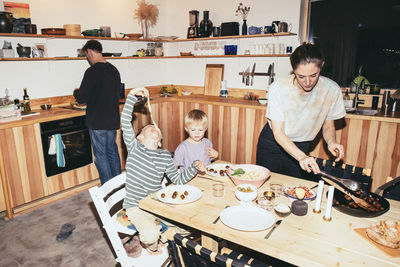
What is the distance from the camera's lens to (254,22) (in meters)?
4.37

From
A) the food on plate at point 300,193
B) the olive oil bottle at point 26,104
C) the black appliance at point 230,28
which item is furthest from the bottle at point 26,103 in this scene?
the food on plate at point 300,193

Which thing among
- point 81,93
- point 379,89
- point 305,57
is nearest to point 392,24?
point 379,89

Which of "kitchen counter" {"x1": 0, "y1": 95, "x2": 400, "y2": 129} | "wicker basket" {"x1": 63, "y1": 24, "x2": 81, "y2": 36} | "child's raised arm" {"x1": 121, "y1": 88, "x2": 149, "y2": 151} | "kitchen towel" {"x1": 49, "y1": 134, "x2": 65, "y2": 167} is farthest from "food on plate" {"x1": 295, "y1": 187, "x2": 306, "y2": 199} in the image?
"wicker basket" {"x1": 63, "y1": 24, "x2": 81, "y2": 36}

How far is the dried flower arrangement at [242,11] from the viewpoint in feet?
14.3

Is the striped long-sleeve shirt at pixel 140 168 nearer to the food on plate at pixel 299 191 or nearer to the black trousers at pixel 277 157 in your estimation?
the food on plate at pixel 299 191

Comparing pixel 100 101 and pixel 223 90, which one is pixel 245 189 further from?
pixel 223 90

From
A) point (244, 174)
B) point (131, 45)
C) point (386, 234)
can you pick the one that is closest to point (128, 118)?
point (244, 174)

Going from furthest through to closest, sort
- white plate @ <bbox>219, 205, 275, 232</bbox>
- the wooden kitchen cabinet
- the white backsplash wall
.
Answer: the white backsplash wall → the wooden kitchen cabinet → white plate @ <bbox>219, 205, 275, 232</bbox>

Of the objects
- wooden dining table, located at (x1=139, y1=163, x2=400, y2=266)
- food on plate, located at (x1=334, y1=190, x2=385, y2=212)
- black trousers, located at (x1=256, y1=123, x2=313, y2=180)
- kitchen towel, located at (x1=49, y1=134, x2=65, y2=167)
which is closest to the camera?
wooden dining table, located at (x1=139, y1=163, x2=400, y2=266)

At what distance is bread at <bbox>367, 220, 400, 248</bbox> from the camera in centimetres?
123

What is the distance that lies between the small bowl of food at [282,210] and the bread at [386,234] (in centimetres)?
35

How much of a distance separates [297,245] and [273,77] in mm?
3390

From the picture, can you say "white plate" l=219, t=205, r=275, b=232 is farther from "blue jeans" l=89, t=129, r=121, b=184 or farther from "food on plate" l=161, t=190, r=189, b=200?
"blue jeans" l=89, t=129, r=121, b=184

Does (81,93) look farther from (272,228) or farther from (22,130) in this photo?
(272,228)
